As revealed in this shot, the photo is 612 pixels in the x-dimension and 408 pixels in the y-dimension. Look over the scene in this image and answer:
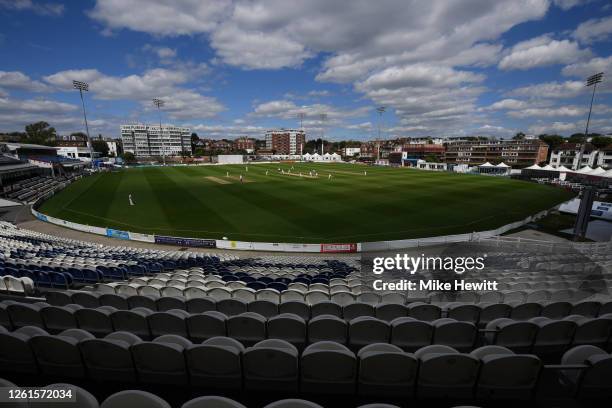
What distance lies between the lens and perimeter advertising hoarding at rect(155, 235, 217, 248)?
21.8m

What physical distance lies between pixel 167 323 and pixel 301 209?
1043 inches

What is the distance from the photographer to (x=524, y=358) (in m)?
3.41

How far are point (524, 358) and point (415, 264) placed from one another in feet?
43.1

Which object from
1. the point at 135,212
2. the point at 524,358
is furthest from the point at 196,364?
the point at 135,212

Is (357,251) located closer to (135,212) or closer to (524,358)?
(524,358)

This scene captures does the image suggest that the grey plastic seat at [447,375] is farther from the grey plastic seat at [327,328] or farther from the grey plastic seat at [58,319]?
the grey plastic seat at [58,319]

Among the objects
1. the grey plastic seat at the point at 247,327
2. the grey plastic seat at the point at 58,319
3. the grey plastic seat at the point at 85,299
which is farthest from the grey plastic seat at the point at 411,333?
the grey plastic seat at the point at 85,299

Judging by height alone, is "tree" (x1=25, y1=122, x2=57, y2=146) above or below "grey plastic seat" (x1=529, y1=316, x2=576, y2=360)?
above

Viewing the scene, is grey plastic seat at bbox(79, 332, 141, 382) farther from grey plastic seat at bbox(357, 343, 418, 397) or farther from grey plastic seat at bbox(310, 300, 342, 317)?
grey plastic seat at bbox(310, 300, 342, 317)

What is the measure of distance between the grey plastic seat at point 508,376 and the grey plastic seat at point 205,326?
12.5 ft

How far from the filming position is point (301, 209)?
31.4 meters

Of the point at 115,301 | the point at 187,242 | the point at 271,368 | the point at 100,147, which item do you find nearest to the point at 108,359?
the point at 271,368

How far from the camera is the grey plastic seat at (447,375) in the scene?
345 cm

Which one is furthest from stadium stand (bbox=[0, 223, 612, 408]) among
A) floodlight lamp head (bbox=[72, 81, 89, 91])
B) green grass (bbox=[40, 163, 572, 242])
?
floodlight lamp head (bbox=[72, 81, 89, 91])
